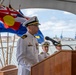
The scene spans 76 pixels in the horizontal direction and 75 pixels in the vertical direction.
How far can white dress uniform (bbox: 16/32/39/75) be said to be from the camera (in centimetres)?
218

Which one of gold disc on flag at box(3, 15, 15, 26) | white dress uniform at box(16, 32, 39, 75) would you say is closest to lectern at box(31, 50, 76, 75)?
white dress uniform at box(16, 32, 39, 75)

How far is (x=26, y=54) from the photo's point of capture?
2205mm

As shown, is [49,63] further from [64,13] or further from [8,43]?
[64,13]

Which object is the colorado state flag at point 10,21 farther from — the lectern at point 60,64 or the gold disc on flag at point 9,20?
the lectern at point 60,64

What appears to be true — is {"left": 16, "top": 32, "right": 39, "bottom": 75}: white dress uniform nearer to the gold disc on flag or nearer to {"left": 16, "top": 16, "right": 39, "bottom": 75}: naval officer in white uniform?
{"left": 16, "top": 16, "right": 39, "bottom": 75}: naval officer in white uniform

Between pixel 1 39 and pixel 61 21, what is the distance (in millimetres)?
2387

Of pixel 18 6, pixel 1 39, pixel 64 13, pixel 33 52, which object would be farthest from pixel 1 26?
pixel 64 13

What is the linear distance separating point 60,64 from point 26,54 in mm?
804

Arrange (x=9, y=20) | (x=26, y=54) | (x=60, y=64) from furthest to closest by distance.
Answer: (x=9, y=20) < (x=26, y=54) < (x=60, y=64)

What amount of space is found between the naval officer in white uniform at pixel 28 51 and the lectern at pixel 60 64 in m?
0.56

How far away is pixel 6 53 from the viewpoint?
4996 millimetres

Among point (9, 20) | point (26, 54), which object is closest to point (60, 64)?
point (26, 54)

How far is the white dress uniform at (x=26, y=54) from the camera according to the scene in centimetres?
218

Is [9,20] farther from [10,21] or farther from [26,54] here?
[26,54]
